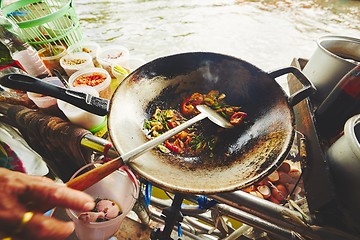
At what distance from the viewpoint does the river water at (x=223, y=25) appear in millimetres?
4164

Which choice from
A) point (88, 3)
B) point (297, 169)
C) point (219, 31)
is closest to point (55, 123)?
point (297, 169)

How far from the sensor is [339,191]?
42.9 inches

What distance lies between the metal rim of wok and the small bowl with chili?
471 millimetres

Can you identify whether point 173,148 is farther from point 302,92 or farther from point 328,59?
point 328,59

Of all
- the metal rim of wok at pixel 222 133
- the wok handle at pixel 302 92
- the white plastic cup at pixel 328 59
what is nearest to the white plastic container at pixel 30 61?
the metal rim of wok at pixel 222 133

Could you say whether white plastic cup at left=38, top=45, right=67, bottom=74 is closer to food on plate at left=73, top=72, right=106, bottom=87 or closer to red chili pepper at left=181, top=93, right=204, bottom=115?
food on plate at left=73, top=72, right=106, bottom=87

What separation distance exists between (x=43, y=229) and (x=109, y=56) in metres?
1.89

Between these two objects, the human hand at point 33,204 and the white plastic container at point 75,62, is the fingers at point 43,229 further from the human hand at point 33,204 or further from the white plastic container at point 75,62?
the white plastic container at point 75,62

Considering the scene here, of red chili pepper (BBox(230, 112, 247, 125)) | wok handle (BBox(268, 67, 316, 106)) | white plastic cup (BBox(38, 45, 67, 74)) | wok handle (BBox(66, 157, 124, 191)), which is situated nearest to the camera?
wok handle (BBox(66, 157, 124, 191))

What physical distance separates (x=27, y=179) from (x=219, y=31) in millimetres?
4728

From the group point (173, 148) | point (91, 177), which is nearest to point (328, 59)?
point (173, 148)

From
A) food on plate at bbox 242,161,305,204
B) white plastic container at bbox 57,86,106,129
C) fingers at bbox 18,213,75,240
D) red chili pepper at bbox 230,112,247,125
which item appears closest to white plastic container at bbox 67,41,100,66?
white plastic container at bbox 57,86,106,129

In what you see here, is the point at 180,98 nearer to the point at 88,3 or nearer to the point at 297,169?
the point at 297,169

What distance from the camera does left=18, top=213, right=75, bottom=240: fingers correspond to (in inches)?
23.5
